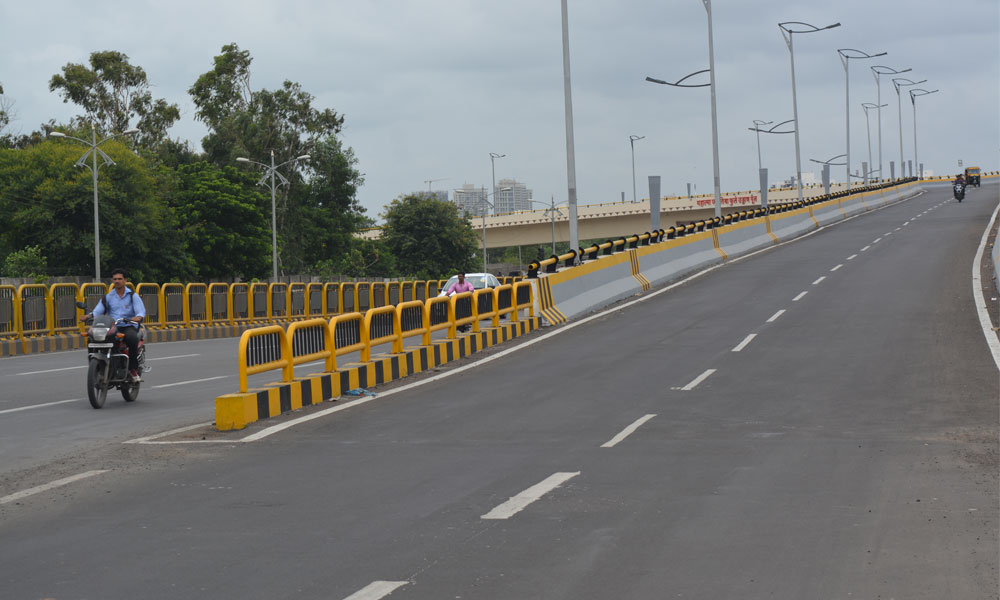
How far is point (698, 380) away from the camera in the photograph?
1523 centimetres

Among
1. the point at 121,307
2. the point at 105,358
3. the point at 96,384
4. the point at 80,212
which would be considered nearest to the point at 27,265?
the point at 80,212

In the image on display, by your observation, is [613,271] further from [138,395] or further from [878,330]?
[138,395]

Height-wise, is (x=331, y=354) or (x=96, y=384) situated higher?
(x=331, y=354)

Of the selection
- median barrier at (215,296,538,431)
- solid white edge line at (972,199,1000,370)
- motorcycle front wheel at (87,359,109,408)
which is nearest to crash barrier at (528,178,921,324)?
median barrier at (215,296,538,431)

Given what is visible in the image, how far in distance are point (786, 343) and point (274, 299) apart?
858 inches

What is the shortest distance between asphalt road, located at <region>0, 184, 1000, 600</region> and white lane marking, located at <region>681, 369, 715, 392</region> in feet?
0.42

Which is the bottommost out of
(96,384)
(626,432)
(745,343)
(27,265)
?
(626,432)

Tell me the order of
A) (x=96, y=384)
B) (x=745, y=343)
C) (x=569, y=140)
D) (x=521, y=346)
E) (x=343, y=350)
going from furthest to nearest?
(x=569, y=140), (x=521, y=346), (x=745, y=343), (x=343, y=350), (x=96, y=384)

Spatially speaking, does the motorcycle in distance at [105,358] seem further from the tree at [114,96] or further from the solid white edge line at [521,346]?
the tree at [114,96]

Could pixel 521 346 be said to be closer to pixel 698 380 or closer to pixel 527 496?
pixel 698 380

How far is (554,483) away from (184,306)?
82.8ft

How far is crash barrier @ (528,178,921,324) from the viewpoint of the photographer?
24906 millimetres

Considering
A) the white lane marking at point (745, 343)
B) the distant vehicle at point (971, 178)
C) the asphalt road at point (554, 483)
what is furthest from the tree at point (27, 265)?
the distant vehicle at point (971, 178)

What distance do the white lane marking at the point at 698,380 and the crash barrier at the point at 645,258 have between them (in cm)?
794
